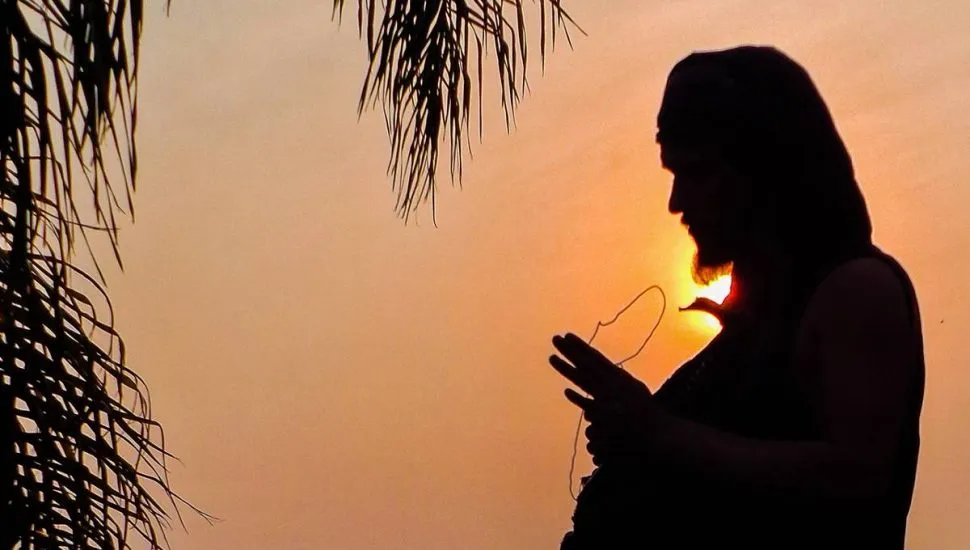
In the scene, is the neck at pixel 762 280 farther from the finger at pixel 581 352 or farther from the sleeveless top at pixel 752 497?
the finger at pixel 581 352

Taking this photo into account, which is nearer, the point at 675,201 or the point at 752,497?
the point at 752,497

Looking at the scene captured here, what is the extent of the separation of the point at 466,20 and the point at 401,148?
27 cm

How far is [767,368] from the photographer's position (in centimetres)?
101

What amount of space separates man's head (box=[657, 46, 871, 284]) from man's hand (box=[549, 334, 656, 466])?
17 centimetres

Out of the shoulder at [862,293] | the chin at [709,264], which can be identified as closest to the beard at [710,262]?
the chin at [709,264]

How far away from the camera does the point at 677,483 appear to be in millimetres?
996

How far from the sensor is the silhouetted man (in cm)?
94

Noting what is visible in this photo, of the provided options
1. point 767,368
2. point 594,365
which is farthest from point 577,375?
point 767,368

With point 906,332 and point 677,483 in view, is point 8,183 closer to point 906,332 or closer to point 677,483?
point 677,483

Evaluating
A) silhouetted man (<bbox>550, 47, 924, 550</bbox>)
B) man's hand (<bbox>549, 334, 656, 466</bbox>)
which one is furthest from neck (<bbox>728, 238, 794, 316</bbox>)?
man's hand (<bbox>549, 334, 656, 466</bbox>)

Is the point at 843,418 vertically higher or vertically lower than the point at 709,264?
lower

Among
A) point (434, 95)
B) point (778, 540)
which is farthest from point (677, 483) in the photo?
point (434, 95)

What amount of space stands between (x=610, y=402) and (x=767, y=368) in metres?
0.16

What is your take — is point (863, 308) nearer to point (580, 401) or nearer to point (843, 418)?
point (843, 418)
